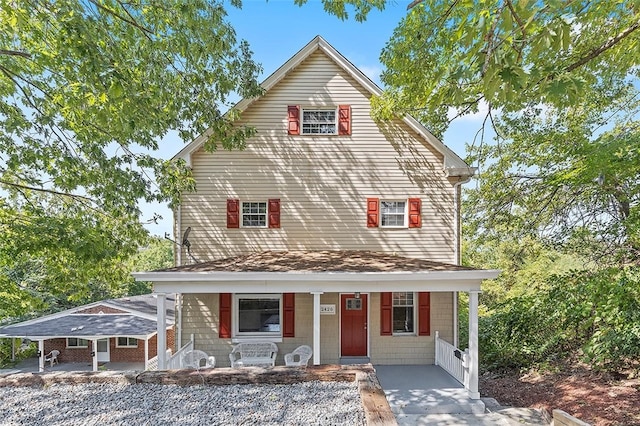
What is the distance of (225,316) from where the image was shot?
8.48 meters

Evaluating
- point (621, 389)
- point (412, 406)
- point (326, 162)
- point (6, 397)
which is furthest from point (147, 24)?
point (621, 389)

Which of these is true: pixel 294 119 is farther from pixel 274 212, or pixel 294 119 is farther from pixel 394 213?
pixel 394 213

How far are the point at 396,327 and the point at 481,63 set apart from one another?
296 inches

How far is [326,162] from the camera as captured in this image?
30.3 feet

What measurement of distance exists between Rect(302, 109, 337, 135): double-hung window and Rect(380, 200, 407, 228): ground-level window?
260cm

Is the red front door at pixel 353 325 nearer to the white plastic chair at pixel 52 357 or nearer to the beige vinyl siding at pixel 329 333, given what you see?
the beige vinyl siding at pixel 329 333

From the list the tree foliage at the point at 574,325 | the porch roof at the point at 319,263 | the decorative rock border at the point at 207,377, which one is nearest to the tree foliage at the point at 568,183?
the tree foliage at the point at 574,325

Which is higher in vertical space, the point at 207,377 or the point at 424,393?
the point at 207,377

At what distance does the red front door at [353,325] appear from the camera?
8578mm

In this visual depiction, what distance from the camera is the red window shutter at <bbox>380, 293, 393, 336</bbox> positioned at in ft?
28.0

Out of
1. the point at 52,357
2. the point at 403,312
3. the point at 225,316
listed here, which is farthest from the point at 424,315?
the point at 52,357

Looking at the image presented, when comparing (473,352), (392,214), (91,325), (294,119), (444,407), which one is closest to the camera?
(444,407)

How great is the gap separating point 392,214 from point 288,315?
396 centimetres

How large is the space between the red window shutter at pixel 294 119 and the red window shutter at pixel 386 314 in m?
5.12
